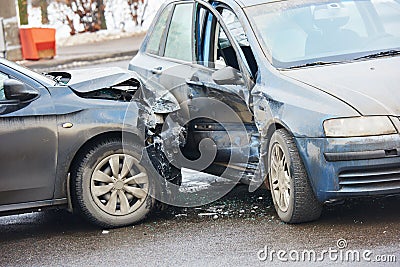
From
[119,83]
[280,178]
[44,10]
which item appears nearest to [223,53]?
[119,83]

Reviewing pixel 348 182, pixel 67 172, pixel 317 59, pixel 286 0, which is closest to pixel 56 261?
pixel 67 172

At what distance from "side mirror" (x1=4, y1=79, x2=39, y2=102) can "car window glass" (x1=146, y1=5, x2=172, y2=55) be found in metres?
2.32

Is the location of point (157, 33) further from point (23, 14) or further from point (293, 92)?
point (23, 14)

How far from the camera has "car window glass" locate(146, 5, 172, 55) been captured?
851cm

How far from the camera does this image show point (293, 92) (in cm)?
610

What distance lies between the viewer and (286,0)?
282 inches

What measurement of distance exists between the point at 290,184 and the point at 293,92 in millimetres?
668

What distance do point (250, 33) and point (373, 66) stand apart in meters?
1.08

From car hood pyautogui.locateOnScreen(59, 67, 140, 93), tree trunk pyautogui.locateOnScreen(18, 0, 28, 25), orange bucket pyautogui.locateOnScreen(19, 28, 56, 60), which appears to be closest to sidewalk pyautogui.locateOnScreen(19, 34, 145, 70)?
orange bucket pyautogui.locateOnScreen(19, 28, 56, 60)

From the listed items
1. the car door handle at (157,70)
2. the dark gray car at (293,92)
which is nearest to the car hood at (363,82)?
the dark gray car at (293,92)

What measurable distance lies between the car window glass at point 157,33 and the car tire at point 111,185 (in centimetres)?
213

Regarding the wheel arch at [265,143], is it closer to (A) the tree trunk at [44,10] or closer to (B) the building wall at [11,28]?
(B) the building wall at [11,28]

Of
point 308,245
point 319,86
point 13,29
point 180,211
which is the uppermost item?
point 319,86

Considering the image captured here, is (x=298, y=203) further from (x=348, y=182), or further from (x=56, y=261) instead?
(x=56, y=261)
